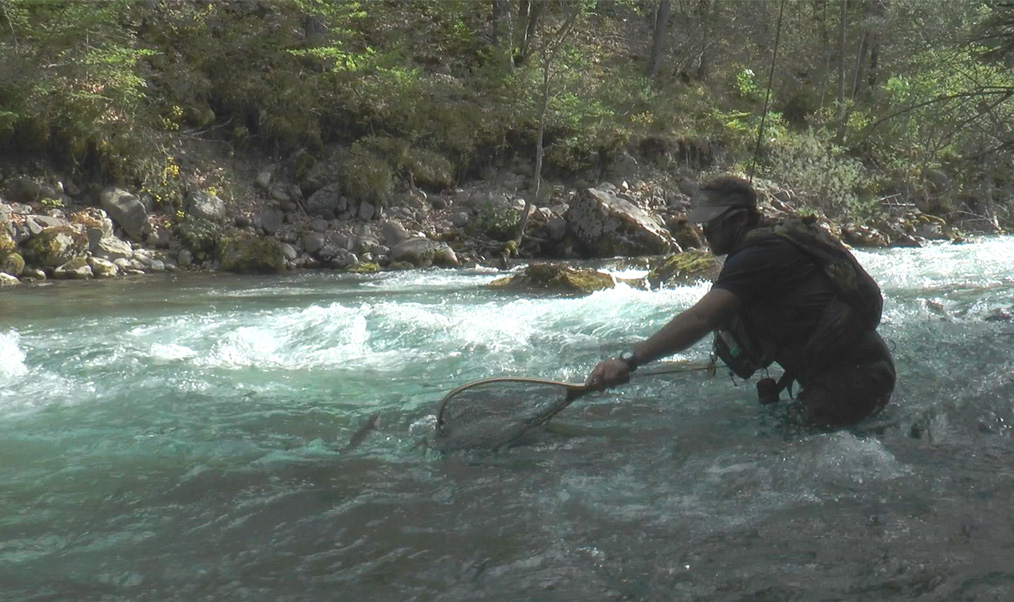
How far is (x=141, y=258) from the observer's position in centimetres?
1448

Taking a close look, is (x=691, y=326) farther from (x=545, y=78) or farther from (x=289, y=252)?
(x=545, y=78)

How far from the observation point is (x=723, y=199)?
13.0 ft

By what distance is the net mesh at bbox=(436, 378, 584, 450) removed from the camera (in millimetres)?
4555

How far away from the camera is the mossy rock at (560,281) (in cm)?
1138

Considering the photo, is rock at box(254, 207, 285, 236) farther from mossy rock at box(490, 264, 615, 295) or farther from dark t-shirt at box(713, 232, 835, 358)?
dark t-shirt at box(713, 232, 835, 358)

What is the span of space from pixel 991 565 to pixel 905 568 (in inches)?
11.6

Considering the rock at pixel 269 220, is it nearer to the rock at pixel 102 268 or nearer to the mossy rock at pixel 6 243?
the rock at pixel 102 268

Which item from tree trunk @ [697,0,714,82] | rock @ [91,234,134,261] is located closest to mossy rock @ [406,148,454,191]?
rock @ [91,234,134,261]

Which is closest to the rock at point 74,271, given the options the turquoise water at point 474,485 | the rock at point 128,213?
the rock at point 128,213

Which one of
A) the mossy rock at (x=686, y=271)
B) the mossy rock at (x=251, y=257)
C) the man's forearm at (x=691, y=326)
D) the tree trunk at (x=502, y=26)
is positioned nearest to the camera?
the man's forearm at (x=691, y=326)

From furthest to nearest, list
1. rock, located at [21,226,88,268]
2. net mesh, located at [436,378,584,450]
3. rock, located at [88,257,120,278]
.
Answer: rock, located at [88,257,120,278]
rock, located at [21,226,88,268]
net mesh, located at [436,378,584,450]

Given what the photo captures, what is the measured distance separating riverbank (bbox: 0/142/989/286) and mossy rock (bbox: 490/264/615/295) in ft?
12.3

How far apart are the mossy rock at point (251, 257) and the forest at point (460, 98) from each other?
6.80 ft

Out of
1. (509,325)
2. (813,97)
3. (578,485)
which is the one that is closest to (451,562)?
(578,485)
